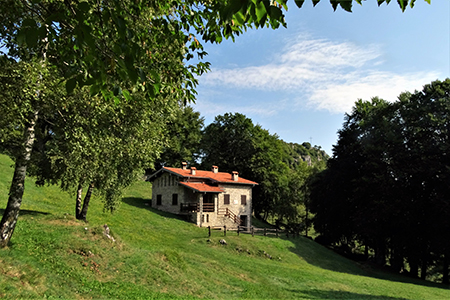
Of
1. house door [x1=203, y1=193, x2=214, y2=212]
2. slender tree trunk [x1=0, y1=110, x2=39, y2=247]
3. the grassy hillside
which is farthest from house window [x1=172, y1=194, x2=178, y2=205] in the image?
slender tree trunk [x1=0, y1=110, x2=39, y2=247]

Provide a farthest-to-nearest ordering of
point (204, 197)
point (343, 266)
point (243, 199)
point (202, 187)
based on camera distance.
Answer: point (243, 199) → point (204, 197) → point (202, 187) → point (343, 266)

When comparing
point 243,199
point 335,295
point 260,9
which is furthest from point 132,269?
point 243,199

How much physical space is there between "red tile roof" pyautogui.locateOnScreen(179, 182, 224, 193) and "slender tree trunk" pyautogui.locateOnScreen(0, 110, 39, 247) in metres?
25.5

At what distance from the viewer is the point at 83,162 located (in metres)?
12.1

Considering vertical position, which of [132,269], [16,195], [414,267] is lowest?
[414,267]

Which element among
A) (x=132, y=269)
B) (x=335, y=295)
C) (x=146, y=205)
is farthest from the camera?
(x=146, y=205)

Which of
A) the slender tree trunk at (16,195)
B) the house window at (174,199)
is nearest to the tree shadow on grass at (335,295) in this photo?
the slender tree trunk at (16,195)

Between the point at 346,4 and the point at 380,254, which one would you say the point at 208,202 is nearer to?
the point at 380,254

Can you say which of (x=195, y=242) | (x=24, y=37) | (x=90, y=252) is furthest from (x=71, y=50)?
(x=195, y=242)

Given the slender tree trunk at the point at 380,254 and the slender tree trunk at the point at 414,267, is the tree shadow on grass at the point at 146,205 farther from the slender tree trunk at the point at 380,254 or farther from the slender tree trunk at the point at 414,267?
the slender tree trunk at the point at 414,267

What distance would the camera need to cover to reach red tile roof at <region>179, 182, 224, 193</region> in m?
35.6

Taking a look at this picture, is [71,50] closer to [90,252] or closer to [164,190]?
[90,252]

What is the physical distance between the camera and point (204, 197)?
38.6 meters

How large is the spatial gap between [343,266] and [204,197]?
680 inches
